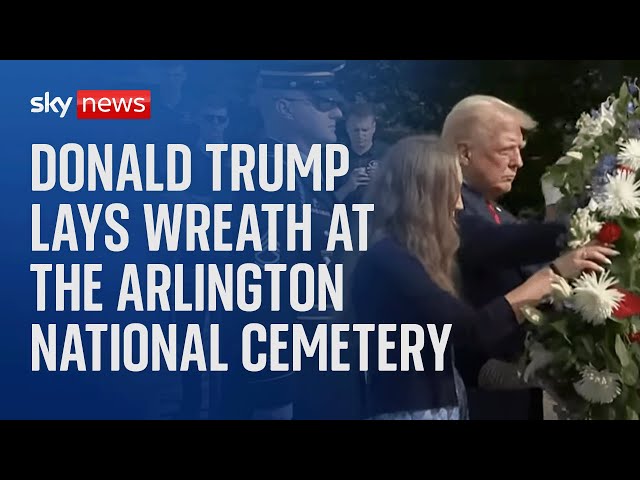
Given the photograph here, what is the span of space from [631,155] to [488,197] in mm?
573

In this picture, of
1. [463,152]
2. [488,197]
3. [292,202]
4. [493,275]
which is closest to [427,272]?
[493,275]

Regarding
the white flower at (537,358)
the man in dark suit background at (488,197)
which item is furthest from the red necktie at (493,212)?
the white flower at (537,358)

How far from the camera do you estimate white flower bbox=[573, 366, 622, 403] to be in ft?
14.1

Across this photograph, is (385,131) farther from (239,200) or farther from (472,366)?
(472,366)

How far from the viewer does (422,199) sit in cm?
442

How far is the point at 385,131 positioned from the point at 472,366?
3.28 ft

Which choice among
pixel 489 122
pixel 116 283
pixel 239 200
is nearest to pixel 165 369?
pixel 116 283

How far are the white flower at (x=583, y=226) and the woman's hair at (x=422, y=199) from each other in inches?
18.0

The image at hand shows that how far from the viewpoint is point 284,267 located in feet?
14.6

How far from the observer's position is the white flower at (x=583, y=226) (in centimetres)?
434

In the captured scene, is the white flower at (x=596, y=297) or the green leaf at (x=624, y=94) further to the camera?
the green leaf at (x=624, y=94)

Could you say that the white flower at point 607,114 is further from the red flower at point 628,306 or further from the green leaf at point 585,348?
the green leaf at point 585,348

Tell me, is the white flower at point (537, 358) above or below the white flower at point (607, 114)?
below

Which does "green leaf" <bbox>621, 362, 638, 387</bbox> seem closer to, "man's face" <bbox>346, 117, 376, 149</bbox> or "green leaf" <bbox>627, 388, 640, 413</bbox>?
"green leaf" <bbox>627, 388, 640, 413</bbox>
